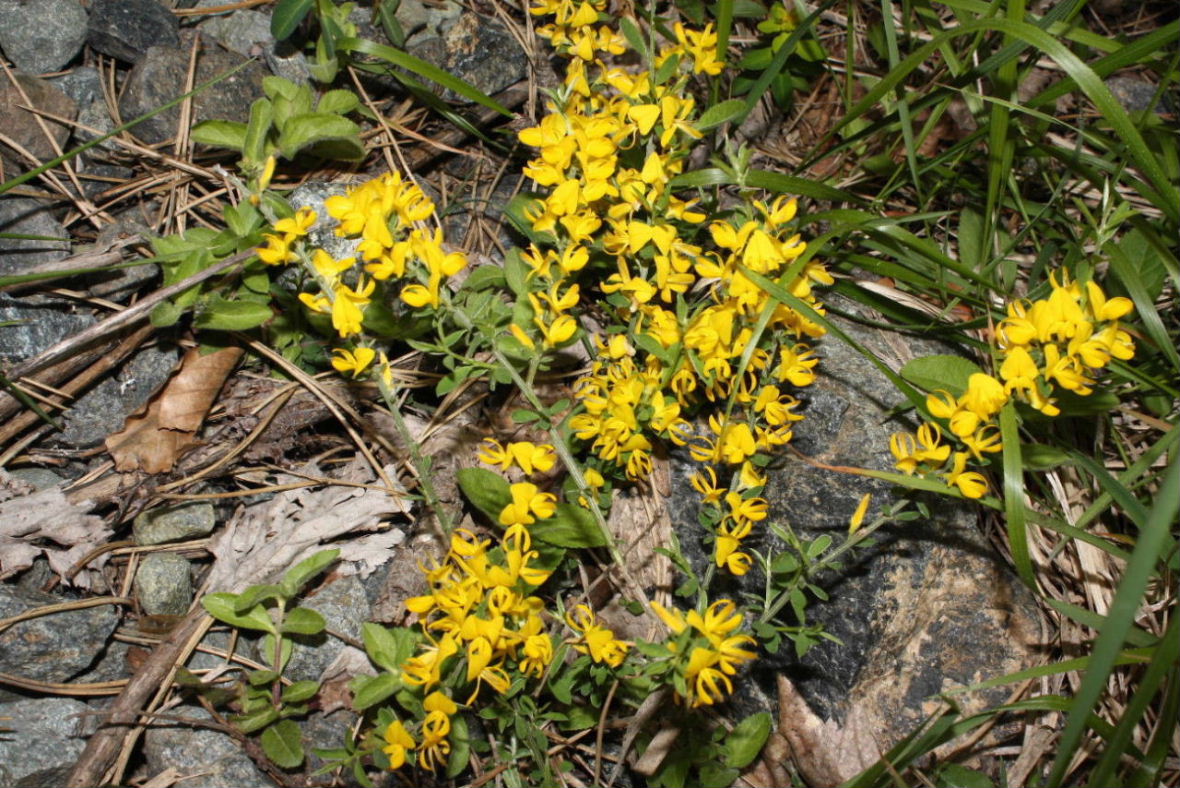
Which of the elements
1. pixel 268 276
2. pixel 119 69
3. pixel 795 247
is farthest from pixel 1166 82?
pixel 119 69

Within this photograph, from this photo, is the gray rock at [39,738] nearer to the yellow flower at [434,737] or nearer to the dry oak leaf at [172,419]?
the dry oak leaf at [172,419]

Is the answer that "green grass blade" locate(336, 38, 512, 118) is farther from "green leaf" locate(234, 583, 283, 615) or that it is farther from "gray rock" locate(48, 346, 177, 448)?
"green leaf" locate(234, 583, 283, 615)

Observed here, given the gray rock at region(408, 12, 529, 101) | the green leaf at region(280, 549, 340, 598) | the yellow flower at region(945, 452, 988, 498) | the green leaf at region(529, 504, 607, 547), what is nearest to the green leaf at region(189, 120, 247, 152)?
the gray rock at region(408, 12, 529, 101)

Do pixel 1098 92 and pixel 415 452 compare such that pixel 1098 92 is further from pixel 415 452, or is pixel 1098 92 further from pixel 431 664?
pixel 431 664

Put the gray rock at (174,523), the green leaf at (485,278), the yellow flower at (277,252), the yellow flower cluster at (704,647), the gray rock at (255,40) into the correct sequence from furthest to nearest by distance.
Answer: the gray rock at (255,40) < the green leaf at (485,278) < the gray rock at (174,523) < the yellow flower at (277,252) < the yellow flower cluster at (704,647)

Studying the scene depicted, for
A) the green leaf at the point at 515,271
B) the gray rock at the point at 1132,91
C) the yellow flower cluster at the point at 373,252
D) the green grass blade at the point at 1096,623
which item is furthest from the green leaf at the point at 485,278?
the gray rock at the point at 1132,91

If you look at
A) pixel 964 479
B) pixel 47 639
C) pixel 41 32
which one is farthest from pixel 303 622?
→ pixel 41 32
